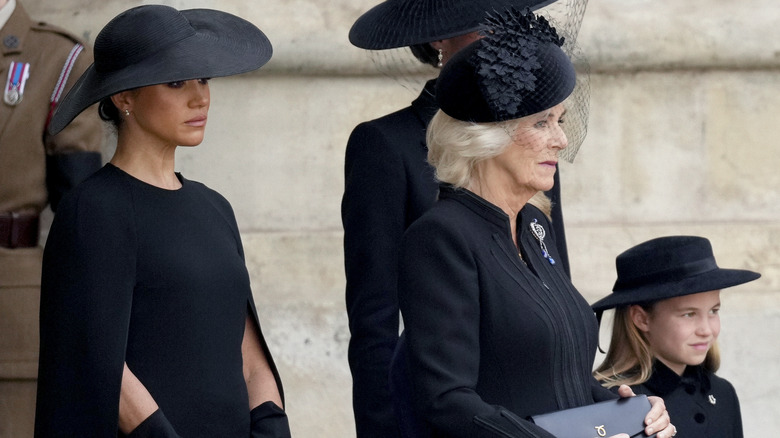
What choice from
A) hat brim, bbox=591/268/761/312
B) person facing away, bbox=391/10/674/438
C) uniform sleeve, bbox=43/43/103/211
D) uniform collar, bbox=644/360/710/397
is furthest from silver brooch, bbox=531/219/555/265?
uniform sleeve, bbox=43/43/103/211

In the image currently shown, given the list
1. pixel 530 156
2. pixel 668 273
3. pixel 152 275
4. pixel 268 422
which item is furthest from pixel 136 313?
pixel 668 273

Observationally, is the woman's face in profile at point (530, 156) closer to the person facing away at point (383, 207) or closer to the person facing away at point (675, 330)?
the person facing away at point (383, 207)

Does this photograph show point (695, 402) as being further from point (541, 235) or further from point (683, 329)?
point (541, 235)

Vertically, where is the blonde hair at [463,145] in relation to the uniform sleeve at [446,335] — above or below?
above

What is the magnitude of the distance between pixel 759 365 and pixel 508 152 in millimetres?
2607

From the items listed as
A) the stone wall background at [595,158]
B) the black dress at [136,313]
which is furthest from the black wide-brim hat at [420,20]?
the stone wall background at [595,158]

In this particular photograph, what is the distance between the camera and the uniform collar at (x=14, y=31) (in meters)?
4.36

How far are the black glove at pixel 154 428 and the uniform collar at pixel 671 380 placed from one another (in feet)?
5.32

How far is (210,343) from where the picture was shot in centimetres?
308

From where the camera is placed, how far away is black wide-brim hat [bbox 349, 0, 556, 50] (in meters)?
3.53

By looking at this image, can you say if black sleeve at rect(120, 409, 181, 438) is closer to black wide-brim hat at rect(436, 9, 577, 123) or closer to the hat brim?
black wide-brim hat at rect(436, 9, 577, 123)

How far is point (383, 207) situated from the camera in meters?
3.44

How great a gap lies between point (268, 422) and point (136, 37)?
2.82 feet

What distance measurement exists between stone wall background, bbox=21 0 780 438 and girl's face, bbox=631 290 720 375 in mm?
1056
